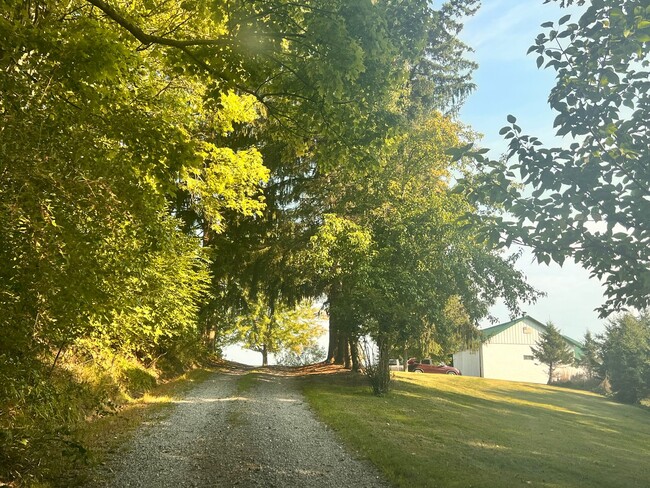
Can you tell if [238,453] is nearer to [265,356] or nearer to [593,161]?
[593,161]

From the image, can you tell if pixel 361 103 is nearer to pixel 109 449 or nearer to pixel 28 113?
pixel 28 113

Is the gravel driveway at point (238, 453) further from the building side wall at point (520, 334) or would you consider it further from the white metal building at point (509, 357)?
the building side wall at point (520, 334)

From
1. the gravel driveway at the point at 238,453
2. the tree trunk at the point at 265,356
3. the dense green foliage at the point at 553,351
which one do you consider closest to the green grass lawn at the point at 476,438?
the gravel driveway at the point at 238,453

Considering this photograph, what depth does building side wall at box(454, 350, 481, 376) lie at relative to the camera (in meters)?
47.0

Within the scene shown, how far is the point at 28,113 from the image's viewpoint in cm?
484

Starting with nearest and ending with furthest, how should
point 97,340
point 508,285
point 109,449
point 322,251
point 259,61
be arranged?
point 259,61 < point 109,449 < point 97,340 < point 322,251 < point 508,285

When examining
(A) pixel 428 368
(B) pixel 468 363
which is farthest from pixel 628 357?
(B) pixel 468 363

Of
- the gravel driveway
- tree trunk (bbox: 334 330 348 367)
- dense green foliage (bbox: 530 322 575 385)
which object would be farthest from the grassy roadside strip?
dense green foliage (bbox: 530 322 575 385)

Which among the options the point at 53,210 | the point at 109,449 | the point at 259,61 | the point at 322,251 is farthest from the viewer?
the point at 322,251

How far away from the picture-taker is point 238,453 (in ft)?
26.1

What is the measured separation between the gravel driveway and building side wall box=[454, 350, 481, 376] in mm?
38615

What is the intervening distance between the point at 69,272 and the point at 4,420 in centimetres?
270

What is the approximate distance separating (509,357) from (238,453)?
44342 mm

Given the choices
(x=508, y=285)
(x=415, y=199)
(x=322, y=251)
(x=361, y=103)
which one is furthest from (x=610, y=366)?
(x=361, y=103)
